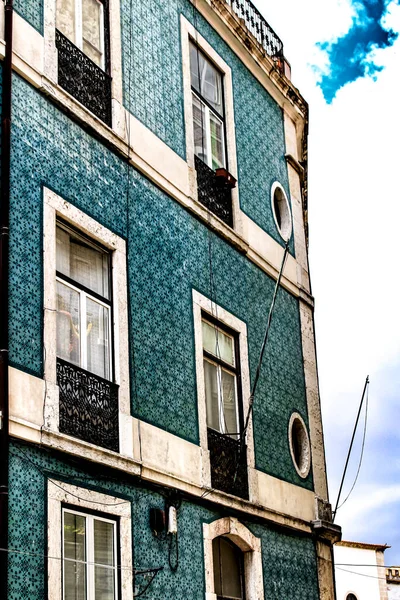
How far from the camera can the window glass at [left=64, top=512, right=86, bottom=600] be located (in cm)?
988

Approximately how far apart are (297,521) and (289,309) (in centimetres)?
327

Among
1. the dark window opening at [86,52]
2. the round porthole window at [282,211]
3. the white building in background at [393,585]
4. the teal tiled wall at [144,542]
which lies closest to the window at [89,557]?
the teal tiled wall at [144,542]

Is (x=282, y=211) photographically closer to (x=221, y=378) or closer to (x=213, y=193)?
(x=213, y=193)

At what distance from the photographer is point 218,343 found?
14.0 meters

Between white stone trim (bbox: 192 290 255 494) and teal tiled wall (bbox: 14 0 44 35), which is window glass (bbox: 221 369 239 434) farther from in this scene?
teal tiled wall (bbox: 14 0 44 35)

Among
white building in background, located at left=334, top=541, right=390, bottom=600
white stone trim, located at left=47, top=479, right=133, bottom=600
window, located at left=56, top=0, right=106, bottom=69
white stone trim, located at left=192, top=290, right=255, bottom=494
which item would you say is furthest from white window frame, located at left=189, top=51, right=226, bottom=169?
white building in background, located at left=334, top=541, right=390, bottom=600

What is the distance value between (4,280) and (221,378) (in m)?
4.61

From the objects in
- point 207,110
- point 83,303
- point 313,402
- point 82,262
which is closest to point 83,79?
point 82,262

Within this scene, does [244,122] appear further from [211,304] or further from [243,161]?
[211,304]

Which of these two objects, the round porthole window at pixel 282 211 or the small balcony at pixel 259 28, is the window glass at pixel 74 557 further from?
the small balcony at pixel 259 28

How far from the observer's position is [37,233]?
10.5 meters

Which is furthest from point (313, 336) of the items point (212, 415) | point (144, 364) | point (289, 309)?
point (144, 364)

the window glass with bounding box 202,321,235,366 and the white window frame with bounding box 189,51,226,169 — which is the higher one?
the white window frame with bounding box 189,51,226,169

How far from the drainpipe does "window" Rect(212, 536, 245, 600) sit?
4187 mm
